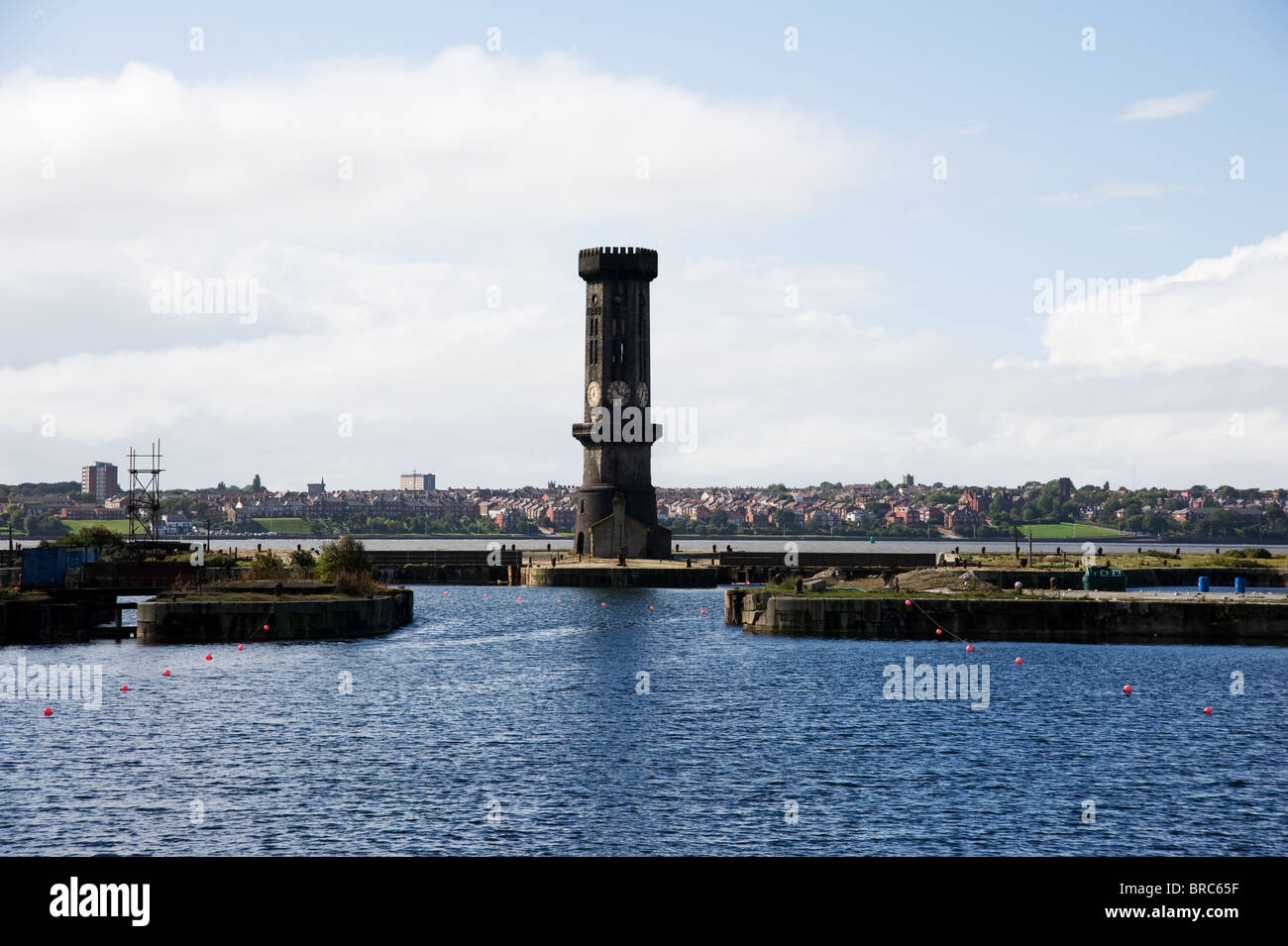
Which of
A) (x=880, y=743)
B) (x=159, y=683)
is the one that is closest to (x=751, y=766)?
(x=880, y=743)

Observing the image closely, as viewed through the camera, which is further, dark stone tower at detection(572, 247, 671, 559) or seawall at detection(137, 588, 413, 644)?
dark stone tower at detection(572, 247, 671, 559)

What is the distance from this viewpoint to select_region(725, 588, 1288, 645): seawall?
249 feet

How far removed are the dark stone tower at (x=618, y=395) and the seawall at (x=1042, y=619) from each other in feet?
213

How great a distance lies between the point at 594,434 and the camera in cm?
14688

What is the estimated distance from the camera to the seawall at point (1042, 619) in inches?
2990

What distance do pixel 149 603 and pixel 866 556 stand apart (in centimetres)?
10350

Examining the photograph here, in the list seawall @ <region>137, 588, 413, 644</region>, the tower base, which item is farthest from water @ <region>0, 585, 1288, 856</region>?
the tower base

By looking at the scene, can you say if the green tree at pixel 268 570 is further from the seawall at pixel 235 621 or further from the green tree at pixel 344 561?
the seawall at pixel 235 621

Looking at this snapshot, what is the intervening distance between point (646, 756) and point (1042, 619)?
4054 centimetres

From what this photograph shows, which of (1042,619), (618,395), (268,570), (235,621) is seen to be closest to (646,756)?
(1042,619)

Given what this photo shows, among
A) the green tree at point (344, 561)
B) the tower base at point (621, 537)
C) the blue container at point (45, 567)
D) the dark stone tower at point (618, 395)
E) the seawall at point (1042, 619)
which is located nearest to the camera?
the seawall at point (1042, 619)

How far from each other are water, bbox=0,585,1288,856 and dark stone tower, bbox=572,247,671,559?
70.5 meters

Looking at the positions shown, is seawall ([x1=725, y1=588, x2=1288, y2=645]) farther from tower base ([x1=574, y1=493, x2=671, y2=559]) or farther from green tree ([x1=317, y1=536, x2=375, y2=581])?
tower base ([x1=574, y1=493, x2=671, y2=559])

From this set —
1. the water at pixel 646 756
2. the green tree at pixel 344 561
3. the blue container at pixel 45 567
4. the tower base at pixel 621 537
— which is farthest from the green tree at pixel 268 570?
the tower base at pixel 621 537
